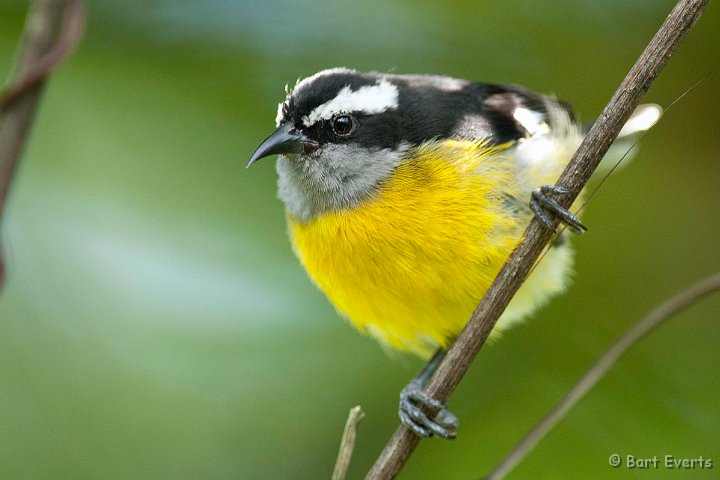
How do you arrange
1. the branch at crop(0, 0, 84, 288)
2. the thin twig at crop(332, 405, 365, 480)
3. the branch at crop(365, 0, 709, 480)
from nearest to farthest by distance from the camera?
the branch at crop(0, 0, 84, 288), the branch at crop(365, 0, 709, 480), the thin twig at crop(332, 405, 365, 480)

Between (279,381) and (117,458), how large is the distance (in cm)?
60

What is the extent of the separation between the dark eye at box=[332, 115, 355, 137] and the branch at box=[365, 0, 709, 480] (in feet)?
2.56

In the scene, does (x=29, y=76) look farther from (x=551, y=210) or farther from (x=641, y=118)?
(x=641, y=118)

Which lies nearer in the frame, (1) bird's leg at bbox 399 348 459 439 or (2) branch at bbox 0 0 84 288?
(2) branch at bbox 0 0 84 288

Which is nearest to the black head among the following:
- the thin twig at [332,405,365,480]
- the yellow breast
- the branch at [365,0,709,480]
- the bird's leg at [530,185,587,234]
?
the yellow breast

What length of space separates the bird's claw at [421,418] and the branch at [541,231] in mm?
161

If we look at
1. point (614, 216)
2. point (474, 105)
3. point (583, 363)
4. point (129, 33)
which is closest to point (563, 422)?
point (583, 363)

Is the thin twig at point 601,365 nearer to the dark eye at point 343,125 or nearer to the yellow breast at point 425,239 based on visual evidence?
the yellow breast at point 425,239

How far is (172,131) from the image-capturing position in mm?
2568

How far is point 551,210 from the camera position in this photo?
5.72ft

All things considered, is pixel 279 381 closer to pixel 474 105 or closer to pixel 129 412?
pixel 129 412

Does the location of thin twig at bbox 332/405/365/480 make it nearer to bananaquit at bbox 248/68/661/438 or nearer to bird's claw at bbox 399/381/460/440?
bird's claw at bbox 399/381/460/440

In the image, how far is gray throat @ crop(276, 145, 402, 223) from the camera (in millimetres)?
2258

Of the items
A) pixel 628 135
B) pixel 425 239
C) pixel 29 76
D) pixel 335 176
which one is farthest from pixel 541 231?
pixel 628 135
